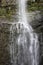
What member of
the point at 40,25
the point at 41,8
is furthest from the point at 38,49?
the point at 41,8

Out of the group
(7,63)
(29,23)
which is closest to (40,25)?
(29,23)

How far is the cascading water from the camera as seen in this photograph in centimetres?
381

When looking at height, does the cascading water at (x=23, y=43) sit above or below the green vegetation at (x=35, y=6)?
below

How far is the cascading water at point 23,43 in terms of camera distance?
3.81 meters

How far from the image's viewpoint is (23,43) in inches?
152

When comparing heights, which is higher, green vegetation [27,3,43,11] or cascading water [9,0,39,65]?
green vegetation [27,3,43,11]

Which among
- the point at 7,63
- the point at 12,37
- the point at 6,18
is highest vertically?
the point at 6,18

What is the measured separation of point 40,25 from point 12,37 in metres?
0.44

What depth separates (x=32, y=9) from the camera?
149 inches

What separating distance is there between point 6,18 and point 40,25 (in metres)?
0.51

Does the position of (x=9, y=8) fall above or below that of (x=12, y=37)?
above

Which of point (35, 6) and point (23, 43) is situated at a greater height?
point (35, 6)

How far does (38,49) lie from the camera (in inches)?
149

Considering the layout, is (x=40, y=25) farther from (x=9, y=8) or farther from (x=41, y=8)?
(x=9, y=8)
